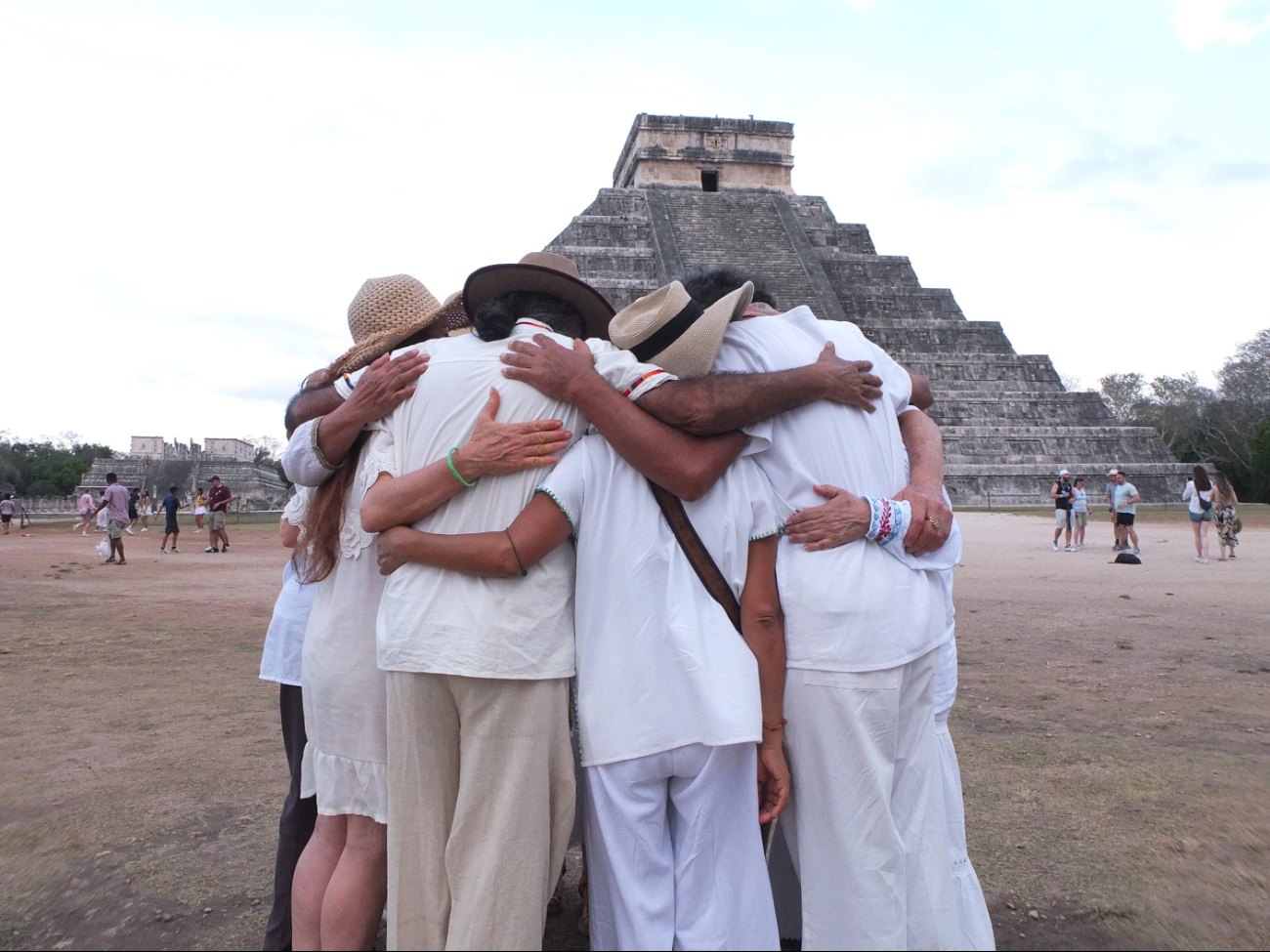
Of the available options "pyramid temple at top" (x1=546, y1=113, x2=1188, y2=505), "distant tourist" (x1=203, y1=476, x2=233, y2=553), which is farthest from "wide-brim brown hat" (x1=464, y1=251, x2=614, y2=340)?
"pyramid temple at top" (x1=546, y1=113, x2=1188, y2=505)

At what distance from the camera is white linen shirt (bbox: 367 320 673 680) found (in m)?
1.81

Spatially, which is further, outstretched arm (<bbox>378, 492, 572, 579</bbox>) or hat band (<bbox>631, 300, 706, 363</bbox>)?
hat band (<bbox>631, 300, 706, 363</bbox>)

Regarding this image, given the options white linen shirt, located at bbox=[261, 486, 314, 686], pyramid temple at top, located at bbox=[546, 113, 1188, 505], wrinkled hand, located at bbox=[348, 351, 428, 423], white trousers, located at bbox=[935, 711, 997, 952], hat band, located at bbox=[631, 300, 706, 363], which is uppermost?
pyramid temple at top, located at bbox=[546, 113, 1188, 505]

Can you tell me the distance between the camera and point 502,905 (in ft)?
5.91

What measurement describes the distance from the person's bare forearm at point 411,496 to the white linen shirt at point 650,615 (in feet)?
0.70

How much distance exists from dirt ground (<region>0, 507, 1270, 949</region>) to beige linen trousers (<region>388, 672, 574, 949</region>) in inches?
26.7

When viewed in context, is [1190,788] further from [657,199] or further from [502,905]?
[657,199]

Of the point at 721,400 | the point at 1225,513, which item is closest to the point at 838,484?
the point at 721,400

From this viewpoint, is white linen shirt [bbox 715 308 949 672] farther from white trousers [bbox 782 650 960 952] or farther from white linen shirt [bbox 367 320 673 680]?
white linen shirt [bbox 367 320 673 680]

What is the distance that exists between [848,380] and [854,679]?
→ 2.10 feet

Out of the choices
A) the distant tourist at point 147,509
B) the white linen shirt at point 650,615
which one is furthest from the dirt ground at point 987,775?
the distant tourist at point 147,509

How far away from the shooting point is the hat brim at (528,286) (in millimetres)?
2078

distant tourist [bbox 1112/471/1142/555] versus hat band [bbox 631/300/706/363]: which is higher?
hat band [bbox 631/300/706/363]

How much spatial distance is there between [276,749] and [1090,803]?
3.33 meters
